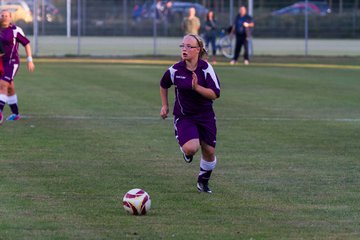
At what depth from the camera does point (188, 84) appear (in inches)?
393

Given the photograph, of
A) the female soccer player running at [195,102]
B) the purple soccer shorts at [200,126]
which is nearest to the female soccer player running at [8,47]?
the female soccer player running at [195,102]

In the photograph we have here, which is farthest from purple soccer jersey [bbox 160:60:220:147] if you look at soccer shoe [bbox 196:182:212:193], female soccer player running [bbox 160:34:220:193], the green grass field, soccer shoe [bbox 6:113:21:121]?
soccer shoe [bbox 6:113:21:121]

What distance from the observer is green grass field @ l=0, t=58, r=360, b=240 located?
8.43 m

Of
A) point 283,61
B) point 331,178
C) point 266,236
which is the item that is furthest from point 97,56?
point 266,236

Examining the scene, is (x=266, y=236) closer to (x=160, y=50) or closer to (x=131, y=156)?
(x=131, y=156)

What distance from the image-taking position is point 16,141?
14.2 meters

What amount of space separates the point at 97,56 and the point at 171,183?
29410 millimetres

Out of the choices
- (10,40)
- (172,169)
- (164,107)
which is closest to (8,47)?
(10,40)

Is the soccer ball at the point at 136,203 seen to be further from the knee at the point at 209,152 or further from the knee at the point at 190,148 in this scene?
the knee at the point at 209,152

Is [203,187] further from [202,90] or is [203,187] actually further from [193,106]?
[202,90]

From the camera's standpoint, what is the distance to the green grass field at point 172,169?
843 centimetres

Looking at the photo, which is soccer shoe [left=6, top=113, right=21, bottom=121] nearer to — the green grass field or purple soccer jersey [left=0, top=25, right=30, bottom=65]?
the green grass field

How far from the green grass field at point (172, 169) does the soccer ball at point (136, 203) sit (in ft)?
0.27

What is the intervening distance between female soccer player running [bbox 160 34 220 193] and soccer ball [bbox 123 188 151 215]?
120 cm
